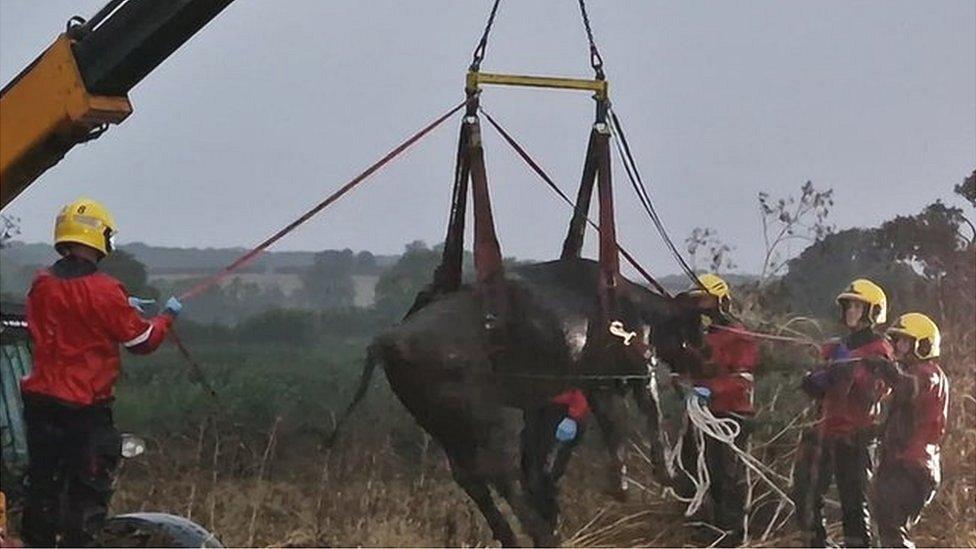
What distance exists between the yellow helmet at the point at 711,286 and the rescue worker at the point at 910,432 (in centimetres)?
56

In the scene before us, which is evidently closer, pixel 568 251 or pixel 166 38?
pixel 166 38

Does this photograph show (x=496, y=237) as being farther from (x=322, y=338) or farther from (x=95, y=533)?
(x=95, y=533)

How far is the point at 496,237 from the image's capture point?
4.65 m

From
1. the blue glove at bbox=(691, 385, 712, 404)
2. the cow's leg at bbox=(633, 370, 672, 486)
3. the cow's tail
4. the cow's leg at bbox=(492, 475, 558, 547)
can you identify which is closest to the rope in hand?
the blue glove at bbox=(691, 385, 712, 404)

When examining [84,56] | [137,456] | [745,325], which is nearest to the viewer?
[84,56]

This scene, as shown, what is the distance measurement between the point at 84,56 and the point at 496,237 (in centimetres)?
142

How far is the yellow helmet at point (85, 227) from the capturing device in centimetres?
426

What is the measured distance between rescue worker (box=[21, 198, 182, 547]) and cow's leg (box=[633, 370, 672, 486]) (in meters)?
1.56

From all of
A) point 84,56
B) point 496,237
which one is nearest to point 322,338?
point 496,237

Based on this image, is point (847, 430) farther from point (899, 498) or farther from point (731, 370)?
point (731, 370)

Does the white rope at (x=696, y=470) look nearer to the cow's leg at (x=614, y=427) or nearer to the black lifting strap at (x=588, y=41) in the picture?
the cow's leg at (x=614, y=427)

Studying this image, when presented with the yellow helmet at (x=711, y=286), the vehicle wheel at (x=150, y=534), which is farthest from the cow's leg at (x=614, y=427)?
the vehicle wheel at (x=150, y=534)

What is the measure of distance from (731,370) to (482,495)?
0.93 m

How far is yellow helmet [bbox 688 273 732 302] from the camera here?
4.80 meters
